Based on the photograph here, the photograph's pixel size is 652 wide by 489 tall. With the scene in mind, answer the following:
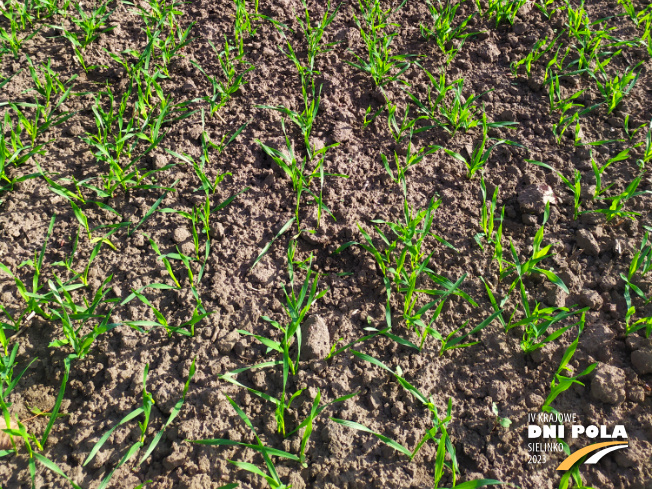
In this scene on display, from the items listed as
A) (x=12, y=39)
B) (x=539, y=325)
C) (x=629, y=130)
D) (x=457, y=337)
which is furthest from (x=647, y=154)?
(x=12, y=39)

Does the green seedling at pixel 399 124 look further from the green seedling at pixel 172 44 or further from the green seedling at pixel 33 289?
the green seedling at pixel 33 289

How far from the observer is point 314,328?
5.65ft

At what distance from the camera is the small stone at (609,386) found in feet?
5.21

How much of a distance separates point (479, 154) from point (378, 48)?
3.18 feet

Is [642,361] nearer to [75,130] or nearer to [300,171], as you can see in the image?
[300,171]

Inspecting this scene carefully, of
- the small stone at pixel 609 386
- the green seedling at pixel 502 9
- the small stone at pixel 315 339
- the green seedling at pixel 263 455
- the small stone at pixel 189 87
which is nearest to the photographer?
the green seedling at pixel 263 455

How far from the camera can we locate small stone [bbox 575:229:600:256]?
1940mm

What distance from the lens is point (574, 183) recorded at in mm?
2143

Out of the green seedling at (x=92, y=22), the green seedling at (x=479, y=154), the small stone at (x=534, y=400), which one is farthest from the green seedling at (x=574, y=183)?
the green seedling at (x=92, y=22)

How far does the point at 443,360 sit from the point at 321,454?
547 mm

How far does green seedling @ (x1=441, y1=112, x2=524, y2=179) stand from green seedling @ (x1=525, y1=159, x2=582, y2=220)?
0.16 m

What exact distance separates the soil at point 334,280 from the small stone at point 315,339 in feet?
0.11

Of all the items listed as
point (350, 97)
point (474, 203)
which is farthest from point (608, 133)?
point (350, 97)

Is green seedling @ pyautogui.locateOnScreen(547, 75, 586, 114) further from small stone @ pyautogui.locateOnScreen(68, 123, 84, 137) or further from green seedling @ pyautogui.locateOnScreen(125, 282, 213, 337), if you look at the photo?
small stone @ pyautogui.locateOnScreen(68, 123, 84, 137)
